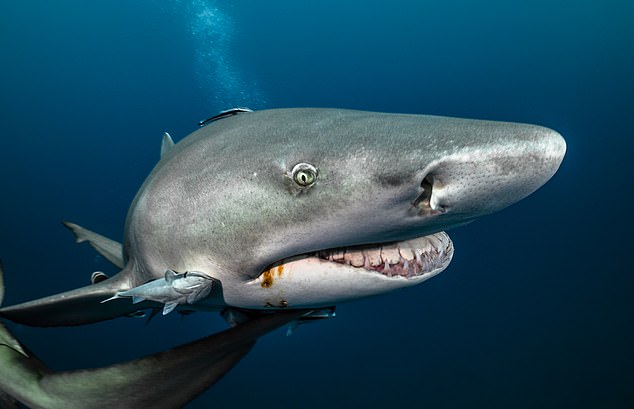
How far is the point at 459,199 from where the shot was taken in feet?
4.04

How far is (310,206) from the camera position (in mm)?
1397

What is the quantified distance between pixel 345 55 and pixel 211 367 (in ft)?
132

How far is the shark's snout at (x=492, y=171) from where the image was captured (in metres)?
1.20

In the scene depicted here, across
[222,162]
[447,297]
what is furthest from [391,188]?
[447,297]

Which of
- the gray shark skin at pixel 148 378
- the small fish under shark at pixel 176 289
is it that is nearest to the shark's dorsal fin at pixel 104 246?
the gray shark skin at pixel 148 378

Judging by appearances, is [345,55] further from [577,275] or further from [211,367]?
[211,367]

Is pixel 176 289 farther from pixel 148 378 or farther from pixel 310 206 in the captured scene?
pixel 310 206

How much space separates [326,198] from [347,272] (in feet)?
1.30

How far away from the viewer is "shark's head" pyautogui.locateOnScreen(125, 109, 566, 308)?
124cm

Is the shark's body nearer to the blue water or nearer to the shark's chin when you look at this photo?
the shark's chin

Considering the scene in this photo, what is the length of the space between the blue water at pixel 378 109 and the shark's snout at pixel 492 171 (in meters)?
27.5

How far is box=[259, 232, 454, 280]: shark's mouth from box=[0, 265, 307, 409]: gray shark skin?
0.33 m

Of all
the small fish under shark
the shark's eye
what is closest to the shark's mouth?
the small fish under shark

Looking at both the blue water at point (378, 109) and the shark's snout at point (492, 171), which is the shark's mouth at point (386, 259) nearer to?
the shark's snout at point (492, 171)
